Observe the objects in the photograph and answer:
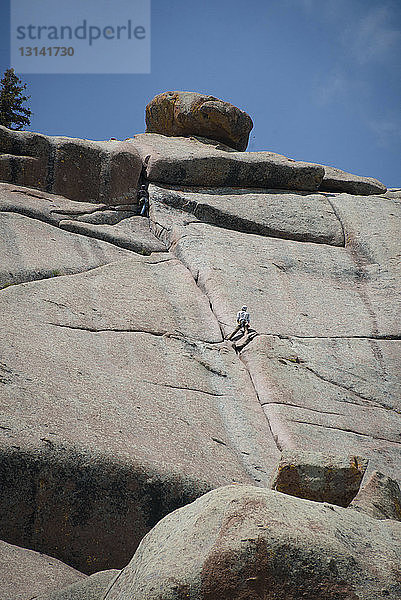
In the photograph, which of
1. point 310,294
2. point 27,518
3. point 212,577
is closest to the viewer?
point 212,577

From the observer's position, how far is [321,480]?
22.4ft

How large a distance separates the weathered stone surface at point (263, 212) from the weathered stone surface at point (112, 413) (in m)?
4.59

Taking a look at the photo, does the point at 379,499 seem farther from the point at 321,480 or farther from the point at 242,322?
the point at 242,322

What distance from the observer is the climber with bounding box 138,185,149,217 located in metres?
19.0

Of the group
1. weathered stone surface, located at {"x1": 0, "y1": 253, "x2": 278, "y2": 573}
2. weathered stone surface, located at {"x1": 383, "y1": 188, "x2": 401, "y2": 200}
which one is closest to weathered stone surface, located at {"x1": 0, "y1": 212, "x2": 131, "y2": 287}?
weathered stone surface, located at {"x1": 0, "y1": 253, "x2": 278, "y2": 573}

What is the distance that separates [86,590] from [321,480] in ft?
9.89

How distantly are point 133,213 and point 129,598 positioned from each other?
15.5 m

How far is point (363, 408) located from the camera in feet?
36.8

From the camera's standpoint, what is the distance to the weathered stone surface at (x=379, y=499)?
6.74 meters

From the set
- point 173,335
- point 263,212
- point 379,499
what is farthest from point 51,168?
point 379,499

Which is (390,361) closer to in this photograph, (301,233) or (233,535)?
(301,233)

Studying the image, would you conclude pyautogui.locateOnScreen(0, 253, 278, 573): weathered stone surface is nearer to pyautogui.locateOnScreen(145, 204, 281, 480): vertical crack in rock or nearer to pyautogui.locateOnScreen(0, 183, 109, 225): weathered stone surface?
pyautogui.locateOnScreen(145, 204, 281, 480): vertical crack in rock

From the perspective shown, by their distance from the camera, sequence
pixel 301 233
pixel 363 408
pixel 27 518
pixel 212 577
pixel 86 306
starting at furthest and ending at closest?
pixel 301 233
pixel 86 306
pixel 363 408
pixel 27 518
pixel 212 577

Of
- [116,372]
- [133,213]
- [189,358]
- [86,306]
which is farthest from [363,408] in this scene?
[133,213]
